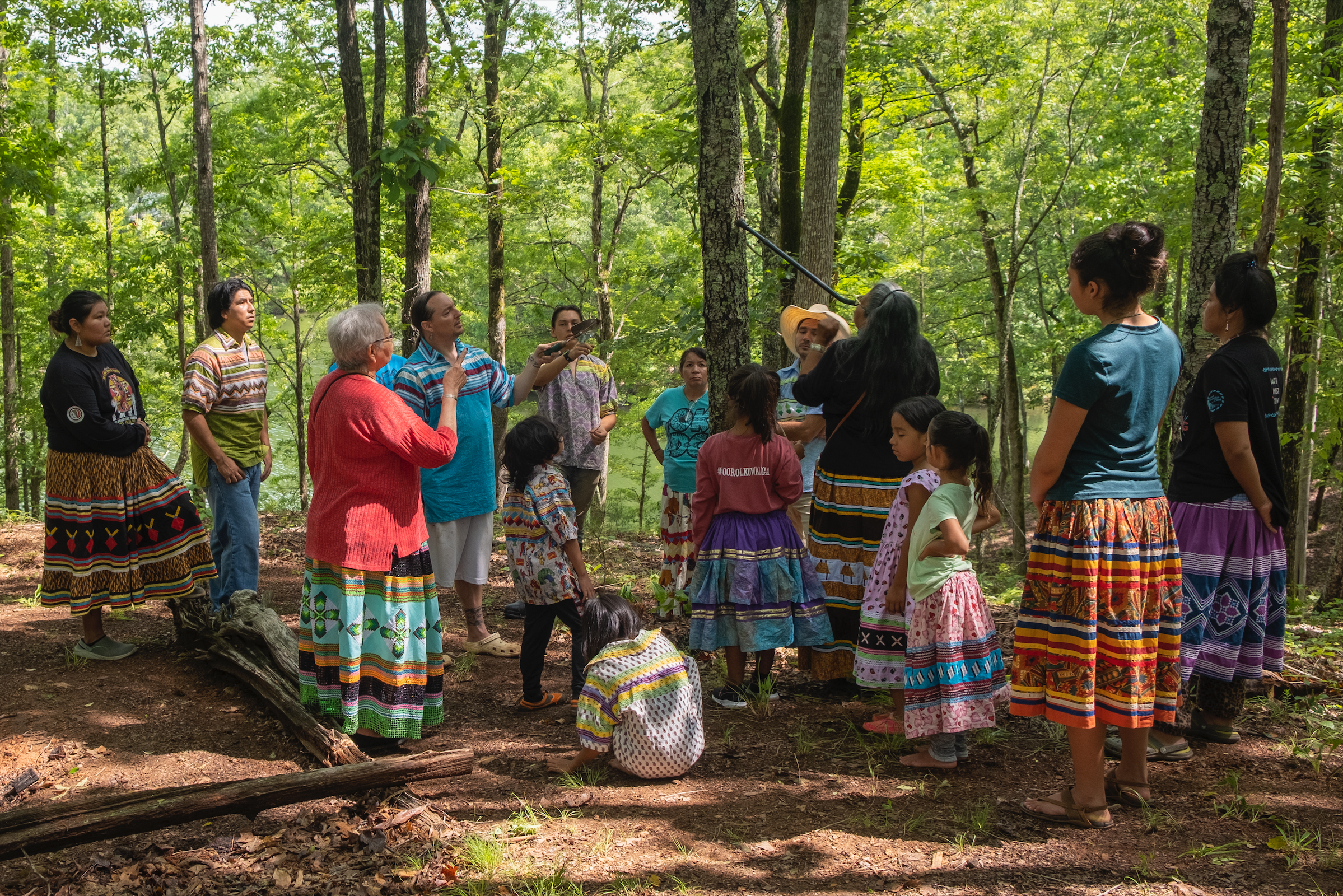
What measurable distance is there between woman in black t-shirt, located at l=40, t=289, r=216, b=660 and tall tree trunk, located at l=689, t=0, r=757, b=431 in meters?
3.35

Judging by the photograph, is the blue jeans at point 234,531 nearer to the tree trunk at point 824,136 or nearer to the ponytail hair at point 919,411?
the ponytail hair at point 919,411

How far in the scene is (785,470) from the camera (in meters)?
4.28

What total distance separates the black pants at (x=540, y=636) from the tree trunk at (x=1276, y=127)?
445cm

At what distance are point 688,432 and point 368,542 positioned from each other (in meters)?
3.05

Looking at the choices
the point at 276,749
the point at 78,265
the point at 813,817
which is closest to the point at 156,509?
the point at 276,749

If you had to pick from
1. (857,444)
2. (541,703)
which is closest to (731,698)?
(541,703)

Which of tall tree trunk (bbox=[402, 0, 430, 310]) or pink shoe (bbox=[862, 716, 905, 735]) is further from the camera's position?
tall tree trunk (bbox=[402, 0, 430, 310])

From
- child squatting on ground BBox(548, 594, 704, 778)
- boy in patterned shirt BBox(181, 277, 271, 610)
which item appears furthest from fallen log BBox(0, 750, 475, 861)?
boy in patterned shirt BBox(181, 277, 271, 610)

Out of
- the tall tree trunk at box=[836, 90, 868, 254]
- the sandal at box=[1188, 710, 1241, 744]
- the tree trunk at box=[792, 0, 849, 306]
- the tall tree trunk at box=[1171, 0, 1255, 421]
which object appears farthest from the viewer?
the tall tree trunk at box=[836, 90, 868, 254]

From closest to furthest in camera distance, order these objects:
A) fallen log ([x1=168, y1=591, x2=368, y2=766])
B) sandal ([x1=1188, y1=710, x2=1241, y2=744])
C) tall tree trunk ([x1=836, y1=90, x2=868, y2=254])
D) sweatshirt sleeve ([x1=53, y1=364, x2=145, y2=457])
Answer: fallen log ([x1=168, y1=591, x2=368, y2=766]), sandal ([x1=1188, y1=710, x2=1241, y2=744]), sweatshirt sleeve ([x1=53, y1=364, x2=145, y2=457]), tall tree trunk ([x1=836, y1=90, x2=868, y2=254])

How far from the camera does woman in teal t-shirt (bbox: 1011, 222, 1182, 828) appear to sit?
117 inches

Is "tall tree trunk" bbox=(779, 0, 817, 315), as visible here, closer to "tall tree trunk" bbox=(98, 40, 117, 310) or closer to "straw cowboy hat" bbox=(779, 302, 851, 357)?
"straw cowboy hat" bbox=(779, 302, 851, 357)

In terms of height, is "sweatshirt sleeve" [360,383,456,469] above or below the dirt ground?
above

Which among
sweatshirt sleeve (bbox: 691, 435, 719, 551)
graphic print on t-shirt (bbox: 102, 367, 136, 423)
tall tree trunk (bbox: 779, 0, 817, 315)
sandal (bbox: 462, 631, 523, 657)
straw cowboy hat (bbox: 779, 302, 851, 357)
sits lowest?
sandal (bbox: 462, 631, 523, 657)
